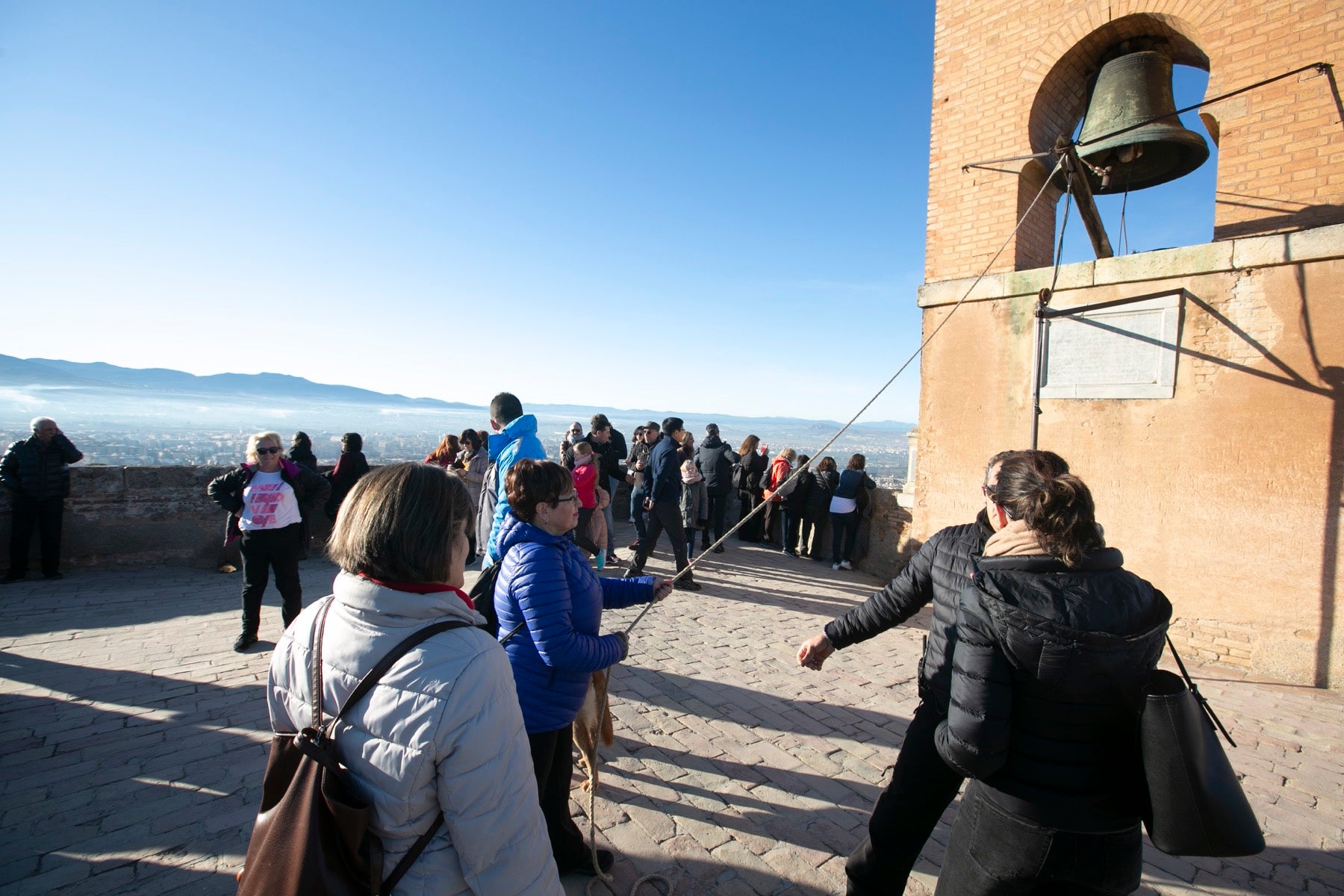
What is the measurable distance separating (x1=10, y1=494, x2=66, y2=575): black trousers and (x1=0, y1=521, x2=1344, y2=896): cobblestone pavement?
104 cm

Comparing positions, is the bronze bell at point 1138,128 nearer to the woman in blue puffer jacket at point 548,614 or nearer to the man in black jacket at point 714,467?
the woman in blue puffer jacket at point 548,614

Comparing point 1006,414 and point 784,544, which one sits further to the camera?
point 784,544

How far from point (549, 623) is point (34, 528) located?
27.7 feet

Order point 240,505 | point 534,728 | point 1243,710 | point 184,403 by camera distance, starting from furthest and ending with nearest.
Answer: point 184,403 → point 240,505 → point 1243,710 → point 534,728

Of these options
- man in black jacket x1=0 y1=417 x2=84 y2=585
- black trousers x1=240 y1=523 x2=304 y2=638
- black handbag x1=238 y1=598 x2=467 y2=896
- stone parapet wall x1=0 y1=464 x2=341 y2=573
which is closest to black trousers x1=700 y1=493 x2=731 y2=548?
black trousers x1=240 y1=523 x2=304 y2=638

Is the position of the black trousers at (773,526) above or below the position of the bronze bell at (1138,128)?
below

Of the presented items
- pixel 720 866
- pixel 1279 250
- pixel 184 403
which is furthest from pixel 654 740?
pixel 184 403

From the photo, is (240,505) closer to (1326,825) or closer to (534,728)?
(534,728)

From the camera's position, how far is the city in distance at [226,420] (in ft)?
52.2

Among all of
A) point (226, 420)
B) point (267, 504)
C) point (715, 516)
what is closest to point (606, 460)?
point (715, 516)

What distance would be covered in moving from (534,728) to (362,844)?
1.12 metres

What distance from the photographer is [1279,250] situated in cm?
478

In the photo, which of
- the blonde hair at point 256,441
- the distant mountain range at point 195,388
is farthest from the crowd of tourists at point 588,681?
the distant mountain range at point 195,388

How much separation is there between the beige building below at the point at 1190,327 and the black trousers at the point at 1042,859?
14.9 ft
